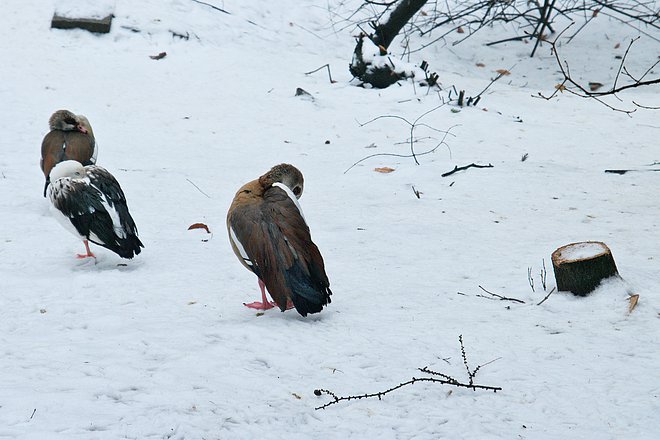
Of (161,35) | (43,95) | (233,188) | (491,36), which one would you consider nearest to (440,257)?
(233,188)

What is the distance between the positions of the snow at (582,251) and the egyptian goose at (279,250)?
151 cm

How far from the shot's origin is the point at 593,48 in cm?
1366

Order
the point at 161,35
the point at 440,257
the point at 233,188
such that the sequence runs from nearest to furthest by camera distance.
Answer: the point at 440,257 < the point at 233,188 < the point at 161,35

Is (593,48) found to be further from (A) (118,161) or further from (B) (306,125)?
(A) (118,161)

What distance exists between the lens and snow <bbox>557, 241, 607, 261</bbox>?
454 cm

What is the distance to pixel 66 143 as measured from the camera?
7.02 meters

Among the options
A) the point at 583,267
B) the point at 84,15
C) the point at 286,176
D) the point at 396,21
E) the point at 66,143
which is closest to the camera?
the point at 583,267

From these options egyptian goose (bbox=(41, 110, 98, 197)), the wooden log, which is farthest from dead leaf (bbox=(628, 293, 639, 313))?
the wooden log

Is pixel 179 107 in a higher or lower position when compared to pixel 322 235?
lower

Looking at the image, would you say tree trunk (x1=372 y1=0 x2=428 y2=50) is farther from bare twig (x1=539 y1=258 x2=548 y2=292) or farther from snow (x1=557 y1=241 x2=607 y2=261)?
snow (x1=557 y1=241 x2=607 y2=261)

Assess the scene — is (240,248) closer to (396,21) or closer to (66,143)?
(66,143)

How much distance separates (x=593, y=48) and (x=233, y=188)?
342 inches

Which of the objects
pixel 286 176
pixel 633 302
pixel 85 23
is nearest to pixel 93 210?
pixel 286 176

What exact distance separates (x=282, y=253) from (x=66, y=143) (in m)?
3.62
